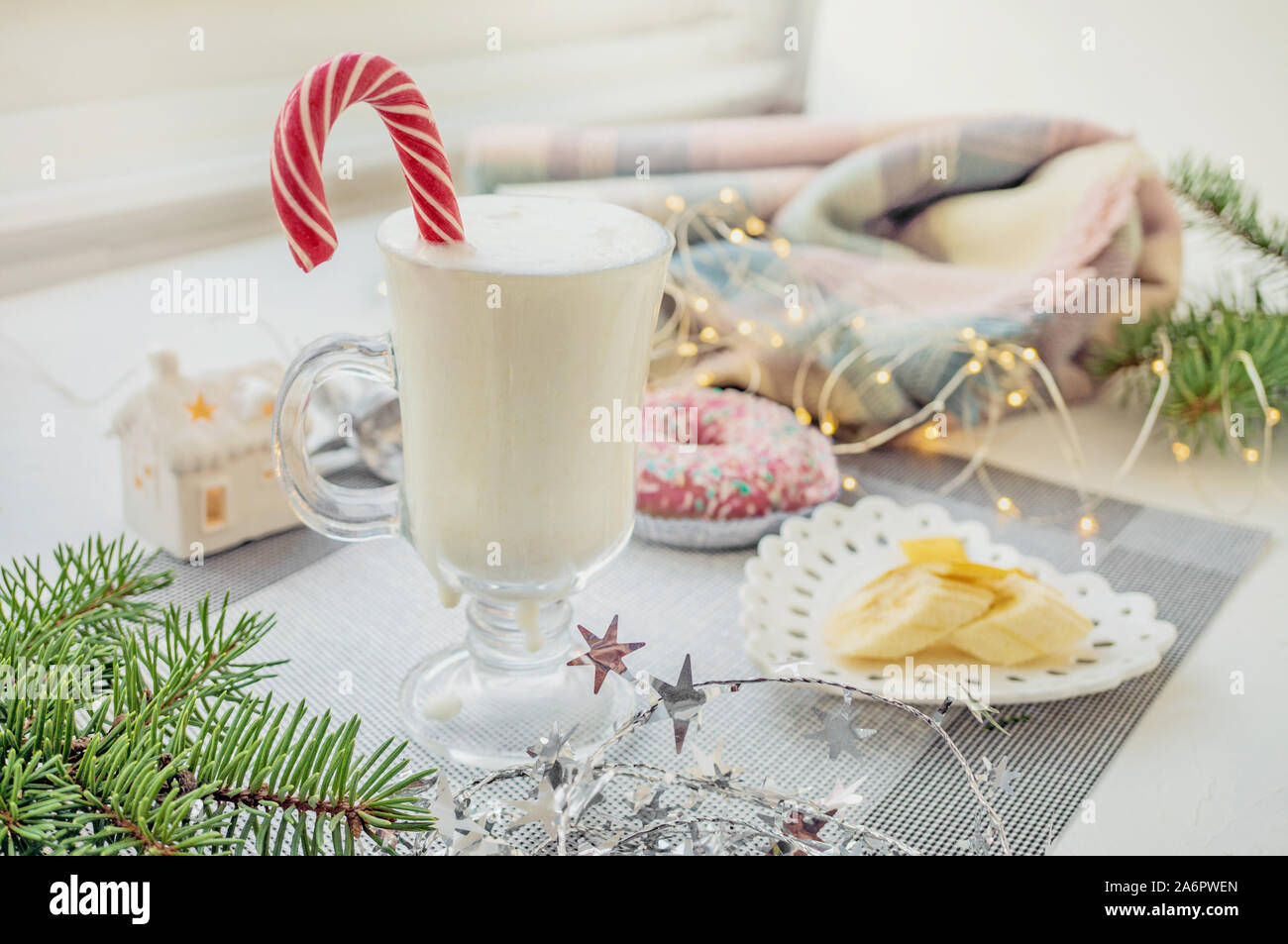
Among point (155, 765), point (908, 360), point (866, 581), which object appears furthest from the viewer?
point (908, 360)

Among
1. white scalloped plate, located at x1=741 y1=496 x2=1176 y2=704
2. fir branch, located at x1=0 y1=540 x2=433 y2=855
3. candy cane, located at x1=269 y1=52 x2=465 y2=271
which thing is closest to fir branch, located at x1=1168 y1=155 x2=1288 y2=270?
white scalloped plate, located at x1=741 y1=496 x2=1176 y2=704

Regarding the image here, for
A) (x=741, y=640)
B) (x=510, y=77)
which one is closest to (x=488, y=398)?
(x=741, y=640)

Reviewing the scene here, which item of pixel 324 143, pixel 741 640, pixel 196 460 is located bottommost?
pixel 741 640

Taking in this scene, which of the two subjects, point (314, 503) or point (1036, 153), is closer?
point (314, 503)

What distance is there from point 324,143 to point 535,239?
115 mm

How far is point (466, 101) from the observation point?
157cm

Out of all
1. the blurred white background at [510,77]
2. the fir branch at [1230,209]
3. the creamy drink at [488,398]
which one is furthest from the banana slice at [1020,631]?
the blurred white background at [510,77]

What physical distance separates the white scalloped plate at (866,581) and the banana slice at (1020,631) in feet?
0.04

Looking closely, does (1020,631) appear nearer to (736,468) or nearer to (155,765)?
(736,468)

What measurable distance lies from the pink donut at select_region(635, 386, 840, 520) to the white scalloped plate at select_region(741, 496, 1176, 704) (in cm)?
4

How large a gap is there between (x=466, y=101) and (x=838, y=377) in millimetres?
787

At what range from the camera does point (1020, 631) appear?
70cm
